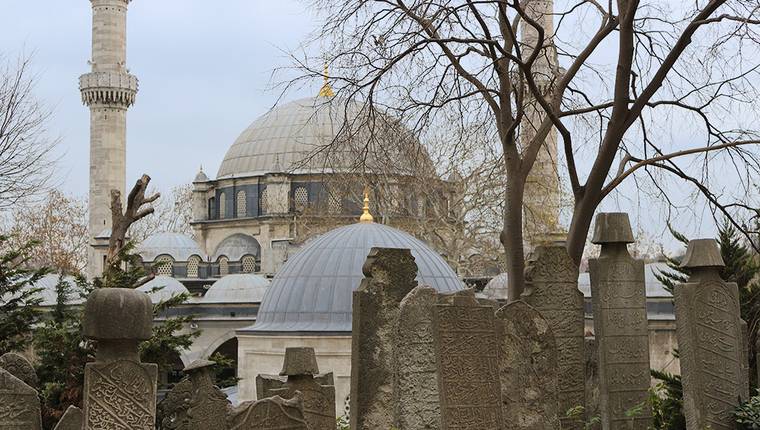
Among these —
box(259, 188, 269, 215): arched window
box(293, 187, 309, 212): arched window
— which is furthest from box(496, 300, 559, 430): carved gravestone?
box(259, 188, 269, 215): arched window

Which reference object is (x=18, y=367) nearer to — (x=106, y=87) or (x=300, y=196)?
(x=106, y=87)

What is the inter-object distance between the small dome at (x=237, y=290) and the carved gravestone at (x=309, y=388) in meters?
36.2

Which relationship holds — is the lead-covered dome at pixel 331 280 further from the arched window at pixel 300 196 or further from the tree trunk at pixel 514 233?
the arched window at pixel 300 196

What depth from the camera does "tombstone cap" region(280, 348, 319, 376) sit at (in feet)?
31.9

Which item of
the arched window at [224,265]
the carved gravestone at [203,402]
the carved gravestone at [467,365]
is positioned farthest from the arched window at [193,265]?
the carved gravestone at [467,365]

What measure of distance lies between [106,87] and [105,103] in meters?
0.85

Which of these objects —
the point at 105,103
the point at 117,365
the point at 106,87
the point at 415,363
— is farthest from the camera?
the point at 105,103

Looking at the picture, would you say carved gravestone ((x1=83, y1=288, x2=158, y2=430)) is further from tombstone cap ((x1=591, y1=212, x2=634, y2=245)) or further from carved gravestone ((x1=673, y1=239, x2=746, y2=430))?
carved gravestone ((x1=673, y1=239, x2=746, y2=430))

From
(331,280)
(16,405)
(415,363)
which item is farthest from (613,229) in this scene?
(331,280)

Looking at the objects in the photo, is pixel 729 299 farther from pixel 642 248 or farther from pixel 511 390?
pixel 642 248

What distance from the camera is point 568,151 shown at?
456 inches

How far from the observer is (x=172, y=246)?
2296 inches

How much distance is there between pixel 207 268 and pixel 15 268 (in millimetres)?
45359

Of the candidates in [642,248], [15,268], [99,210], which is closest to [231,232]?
[99,210]
